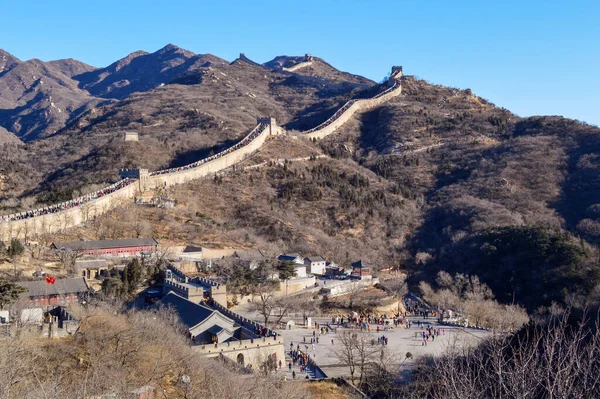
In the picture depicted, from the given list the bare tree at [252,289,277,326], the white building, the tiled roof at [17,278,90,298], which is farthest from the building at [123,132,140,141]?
the tiled roof at [17,278,90,298]

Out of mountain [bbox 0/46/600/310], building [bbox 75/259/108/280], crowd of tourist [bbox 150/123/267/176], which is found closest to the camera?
building [bbox 75/259/108/280]

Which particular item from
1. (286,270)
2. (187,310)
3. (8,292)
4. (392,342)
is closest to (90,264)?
(187,310)

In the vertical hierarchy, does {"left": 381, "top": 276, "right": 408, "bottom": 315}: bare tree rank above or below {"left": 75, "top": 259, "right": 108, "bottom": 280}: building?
below

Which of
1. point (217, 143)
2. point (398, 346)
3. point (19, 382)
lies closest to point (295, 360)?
point (398, 346)

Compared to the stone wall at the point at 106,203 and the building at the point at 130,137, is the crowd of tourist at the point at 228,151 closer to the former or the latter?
the stone wall at the point at 106,203

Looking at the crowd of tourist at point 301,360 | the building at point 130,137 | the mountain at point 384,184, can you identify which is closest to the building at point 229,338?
the crowd of tourist at point 301,360

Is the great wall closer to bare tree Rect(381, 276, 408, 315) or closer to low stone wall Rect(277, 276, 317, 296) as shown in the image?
low stone wall Rect(277, 276, 317, 296)

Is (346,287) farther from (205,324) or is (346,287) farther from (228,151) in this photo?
(228,151)
